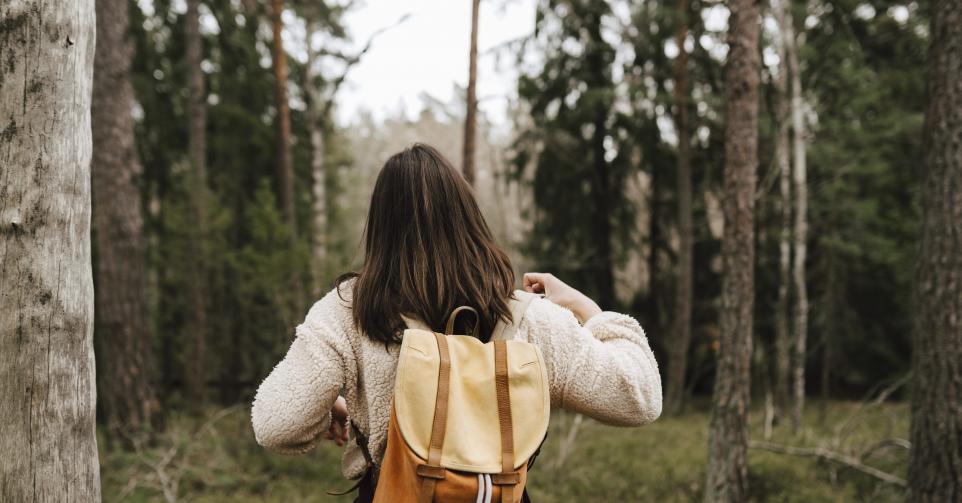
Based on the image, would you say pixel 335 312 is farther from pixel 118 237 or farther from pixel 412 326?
pixel 118 237

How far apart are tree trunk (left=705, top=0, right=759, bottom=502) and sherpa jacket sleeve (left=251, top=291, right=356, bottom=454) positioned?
14.6 ft

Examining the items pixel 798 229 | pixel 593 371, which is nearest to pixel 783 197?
pixel 798 229

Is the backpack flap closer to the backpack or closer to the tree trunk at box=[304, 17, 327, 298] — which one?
the backpack

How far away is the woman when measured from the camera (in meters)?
1.77

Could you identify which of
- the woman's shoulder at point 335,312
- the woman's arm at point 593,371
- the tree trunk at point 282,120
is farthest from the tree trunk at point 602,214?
the woman's shoulder at point 335,312

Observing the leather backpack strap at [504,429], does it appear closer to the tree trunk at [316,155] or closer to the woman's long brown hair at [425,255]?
the woman's long brown hair at [425,255]

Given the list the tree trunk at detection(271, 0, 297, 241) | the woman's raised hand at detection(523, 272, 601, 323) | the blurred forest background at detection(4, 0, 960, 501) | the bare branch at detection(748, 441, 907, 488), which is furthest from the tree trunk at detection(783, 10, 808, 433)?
the woman's raised hand at detection(523, 272, 601, 323)

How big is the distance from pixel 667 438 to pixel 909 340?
10.2 m

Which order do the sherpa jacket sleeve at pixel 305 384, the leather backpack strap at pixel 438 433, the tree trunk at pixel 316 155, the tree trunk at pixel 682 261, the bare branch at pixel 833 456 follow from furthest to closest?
1. the tree trunk at pixel 682 261
2. the tree trunk at pixel 316 155
3. the bare branch at pixel 833 456
4. the sherpa jacket sleeve at pixel 305 384
5. the leather backpack strap at pixel 438 433

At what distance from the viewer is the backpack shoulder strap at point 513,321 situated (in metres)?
1.80

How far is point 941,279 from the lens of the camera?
4.50 m

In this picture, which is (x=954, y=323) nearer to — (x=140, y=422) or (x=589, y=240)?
(x=140, y=422)

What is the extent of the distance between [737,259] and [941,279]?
141cm

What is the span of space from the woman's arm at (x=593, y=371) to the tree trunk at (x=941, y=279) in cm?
359
